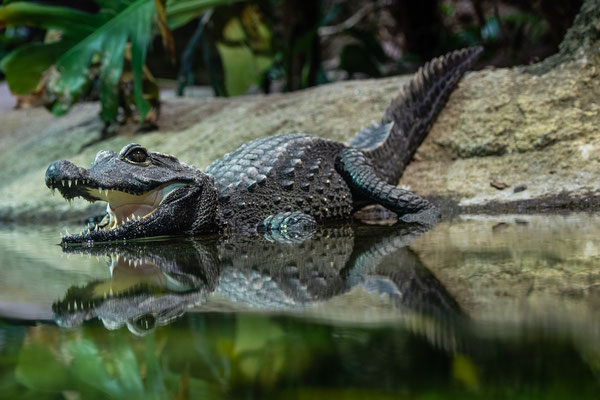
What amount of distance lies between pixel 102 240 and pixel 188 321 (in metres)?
2.28

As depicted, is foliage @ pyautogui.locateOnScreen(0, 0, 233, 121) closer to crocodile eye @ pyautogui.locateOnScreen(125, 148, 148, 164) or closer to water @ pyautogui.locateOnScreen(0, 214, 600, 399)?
crocodile eye @ pyautogui.locateOnScreen(125, 148, 148, 164)

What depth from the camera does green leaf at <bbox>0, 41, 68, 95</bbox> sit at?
646 centimetres

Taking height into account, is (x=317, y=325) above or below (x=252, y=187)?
below

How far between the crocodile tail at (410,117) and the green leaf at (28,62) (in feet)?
12.5

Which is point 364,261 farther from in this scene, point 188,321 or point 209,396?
point 209,396

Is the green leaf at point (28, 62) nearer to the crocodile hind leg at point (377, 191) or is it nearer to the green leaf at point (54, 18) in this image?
the green leaf at point (54, 18)

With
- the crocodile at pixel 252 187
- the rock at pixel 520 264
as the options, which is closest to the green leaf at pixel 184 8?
the crocodile at pixel 252 187

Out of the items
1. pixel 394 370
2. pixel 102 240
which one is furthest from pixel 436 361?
pixel 102 240

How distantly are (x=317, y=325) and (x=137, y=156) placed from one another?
8.61ft

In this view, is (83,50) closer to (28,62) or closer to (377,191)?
(28,62)

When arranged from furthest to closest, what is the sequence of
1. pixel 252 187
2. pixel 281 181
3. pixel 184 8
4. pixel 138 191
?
pixel 184 8, pixel 281 181, pixel 252 187, pixel 138 191

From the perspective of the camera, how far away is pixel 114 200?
3805mm

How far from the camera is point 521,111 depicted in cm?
527

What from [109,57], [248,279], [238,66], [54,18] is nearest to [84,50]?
[109,57]
